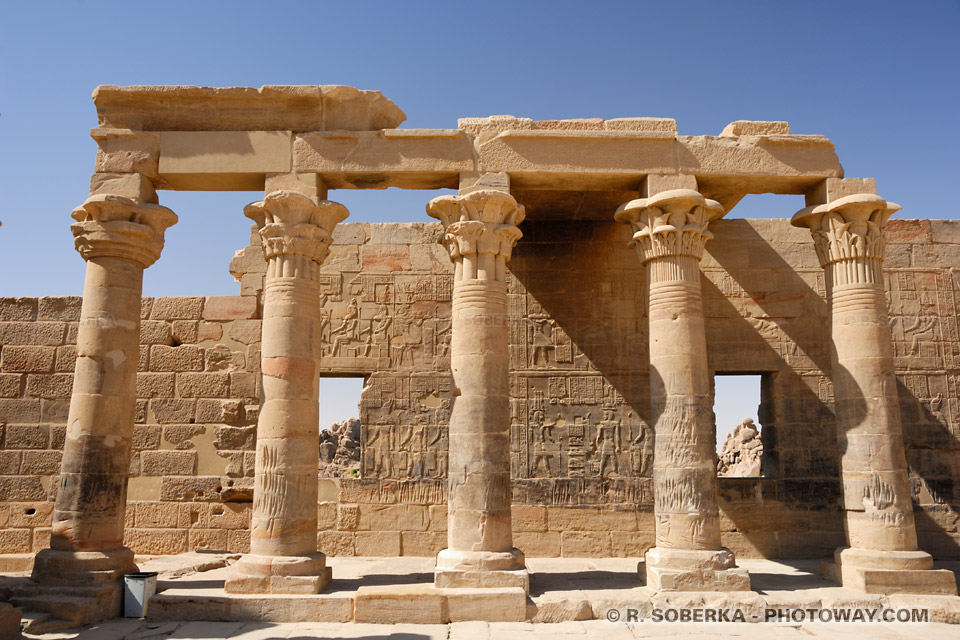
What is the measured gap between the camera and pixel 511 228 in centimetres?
920

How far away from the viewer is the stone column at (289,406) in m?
8.43

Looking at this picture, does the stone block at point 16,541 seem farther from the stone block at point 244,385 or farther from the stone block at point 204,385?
the stone block at point 244,385

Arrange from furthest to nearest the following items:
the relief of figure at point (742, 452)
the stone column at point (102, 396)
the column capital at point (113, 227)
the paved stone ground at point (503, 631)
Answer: the relief of figure at point (742, 452) < the column capital at point (113, 227) < the stone column at point (102, 396) < the paved stone ground at point (503, 631)

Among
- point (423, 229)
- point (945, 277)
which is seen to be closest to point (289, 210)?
point (423, 229)

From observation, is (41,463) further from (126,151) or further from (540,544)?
(540,544)

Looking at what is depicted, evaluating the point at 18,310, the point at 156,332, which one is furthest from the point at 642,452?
the point at 18,310

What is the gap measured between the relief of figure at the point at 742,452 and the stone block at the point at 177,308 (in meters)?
16.5

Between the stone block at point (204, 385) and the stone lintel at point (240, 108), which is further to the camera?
the stone block at point (204, 385)

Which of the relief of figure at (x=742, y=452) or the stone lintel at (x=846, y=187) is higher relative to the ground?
the stone lintel at (x=846, y=187)

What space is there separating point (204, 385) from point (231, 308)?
4.34ft

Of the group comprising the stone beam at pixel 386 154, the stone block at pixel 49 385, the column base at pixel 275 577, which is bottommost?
the column base at pixel 275 577

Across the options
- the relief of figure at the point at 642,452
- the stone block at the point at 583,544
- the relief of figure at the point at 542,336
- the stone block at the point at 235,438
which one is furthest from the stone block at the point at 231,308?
the relief of figure at the point at 642,452

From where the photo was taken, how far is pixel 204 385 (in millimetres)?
12086

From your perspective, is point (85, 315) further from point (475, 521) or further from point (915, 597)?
point (915, 597)
